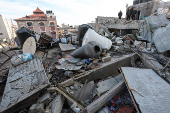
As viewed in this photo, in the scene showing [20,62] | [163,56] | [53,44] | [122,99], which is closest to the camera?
[122,99]

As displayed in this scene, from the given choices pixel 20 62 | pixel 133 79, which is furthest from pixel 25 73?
pixel 133 79

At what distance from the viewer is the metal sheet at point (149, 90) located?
1.94m

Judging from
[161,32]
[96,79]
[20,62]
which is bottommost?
[96,79]

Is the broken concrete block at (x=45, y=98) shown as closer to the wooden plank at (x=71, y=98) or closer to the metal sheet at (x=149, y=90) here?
the wooden plank at (x=71, y=98)

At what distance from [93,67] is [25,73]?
297cm

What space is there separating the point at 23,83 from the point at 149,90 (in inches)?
161

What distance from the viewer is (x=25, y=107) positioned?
267cm

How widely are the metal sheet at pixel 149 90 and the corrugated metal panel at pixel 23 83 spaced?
9.37 feet

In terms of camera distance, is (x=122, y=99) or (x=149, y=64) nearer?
(x=122, y=99)

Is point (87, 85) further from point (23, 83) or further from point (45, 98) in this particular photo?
point (23, 83)

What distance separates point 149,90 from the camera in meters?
2.39

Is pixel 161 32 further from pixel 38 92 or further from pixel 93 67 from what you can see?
pixel 38 92

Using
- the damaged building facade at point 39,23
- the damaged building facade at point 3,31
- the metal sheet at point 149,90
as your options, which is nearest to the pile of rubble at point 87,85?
the metal sheet at point 149,90

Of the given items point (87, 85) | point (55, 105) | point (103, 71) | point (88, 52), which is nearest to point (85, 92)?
point (87, 85)
